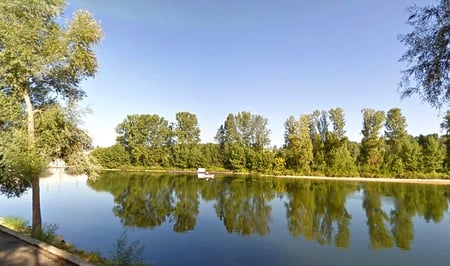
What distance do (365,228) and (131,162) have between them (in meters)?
55.9

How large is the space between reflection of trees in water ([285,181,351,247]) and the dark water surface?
5 centimetres

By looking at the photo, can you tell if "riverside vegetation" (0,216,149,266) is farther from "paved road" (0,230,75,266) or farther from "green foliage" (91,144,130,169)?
"green foliage" (91,144,130,169)

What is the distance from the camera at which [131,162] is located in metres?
65.1

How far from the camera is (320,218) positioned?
18531 mm

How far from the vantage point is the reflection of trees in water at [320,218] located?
14.7 metres

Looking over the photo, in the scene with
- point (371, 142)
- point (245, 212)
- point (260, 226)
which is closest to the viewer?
point (260, 226)

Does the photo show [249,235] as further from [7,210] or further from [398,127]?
[398,127]

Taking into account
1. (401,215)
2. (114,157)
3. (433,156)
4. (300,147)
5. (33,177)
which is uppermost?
(300,147)

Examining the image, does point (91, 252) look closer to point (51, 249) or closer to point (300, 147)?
point (51, 249)

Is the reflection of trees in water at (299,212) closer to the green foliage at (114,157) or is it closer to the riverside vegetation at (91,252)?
the riverside vegetation at (91,252)

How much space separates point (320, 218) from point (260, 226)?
166 inches

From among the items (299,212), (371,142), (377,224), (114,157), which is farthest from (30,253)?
(114,157)

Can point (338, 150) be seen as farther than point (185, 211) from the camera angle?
Yes

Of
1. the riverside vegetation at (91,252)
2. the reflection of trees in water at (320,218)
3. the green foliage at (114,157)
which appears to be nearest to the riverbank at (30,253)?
the riverside vegetation at (91,252)
